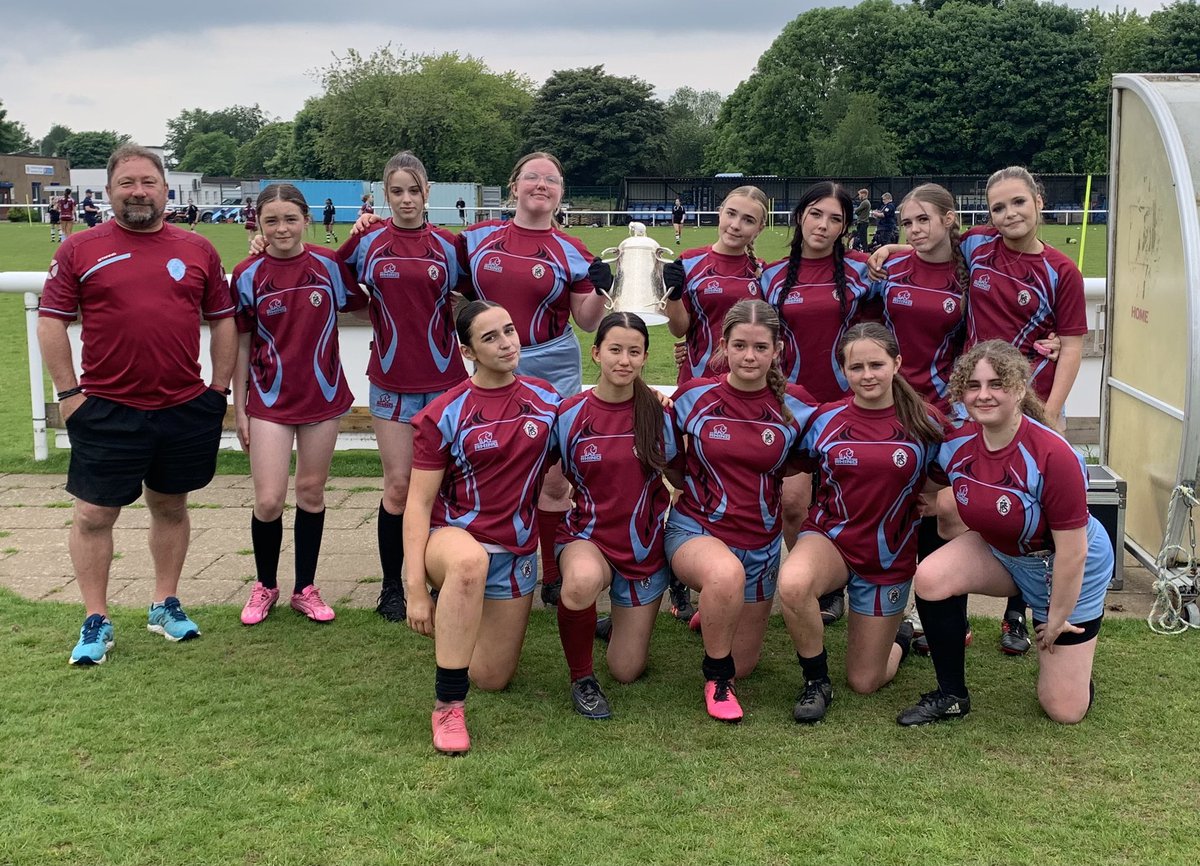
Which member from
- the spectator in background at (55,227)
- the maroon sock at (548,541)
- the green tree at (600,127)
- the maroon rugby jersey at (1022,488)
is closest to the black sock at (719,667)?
the maroon rugby jersey at (1022,488)

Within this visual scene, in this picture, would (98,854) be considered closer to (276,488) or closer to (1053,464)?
(276,488)

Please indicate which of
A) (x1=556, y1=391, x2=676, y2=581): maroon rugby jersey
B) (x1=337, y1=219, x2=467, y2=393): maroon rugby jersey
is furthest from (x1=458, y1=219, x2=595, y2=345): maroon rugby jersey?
(x1=556, y1=391, x2=676, y2=581): maroon rugby jersey

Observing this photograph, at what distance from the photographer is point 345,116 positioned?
70.8m

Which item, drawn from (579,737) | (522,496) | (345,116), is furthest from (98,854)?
(345,116)

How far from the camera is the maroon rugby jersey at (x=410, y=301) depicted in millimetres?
5086

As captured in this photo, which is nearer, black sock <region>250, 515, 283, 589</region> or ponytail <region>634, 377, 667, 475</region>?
ponytail <region>634, 377, 667, 475</region>

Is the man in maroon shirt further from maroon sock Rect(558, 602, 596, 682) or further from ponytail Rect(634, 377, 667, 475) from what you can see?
ponytail Rect(634, 377, 667, 475)

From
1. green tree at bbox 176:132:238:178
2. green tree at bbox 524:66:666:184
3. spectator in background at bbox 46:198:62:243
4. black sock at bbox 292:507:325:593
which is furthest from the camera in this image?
green tree at bbox 176:132:238:178

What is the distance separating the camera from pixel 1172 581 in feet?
16.5

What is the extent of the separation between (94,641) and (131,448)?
0.80 m

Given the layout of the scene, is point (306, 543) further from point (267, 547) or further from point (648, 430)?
point (648, 430)

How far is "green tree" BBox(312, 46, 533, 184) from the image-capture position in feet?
233

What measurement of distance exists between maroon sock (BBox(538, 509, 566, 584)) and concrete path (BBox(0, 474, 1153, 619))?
871mm

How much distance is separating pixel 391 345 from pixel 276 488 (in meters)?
0.82
